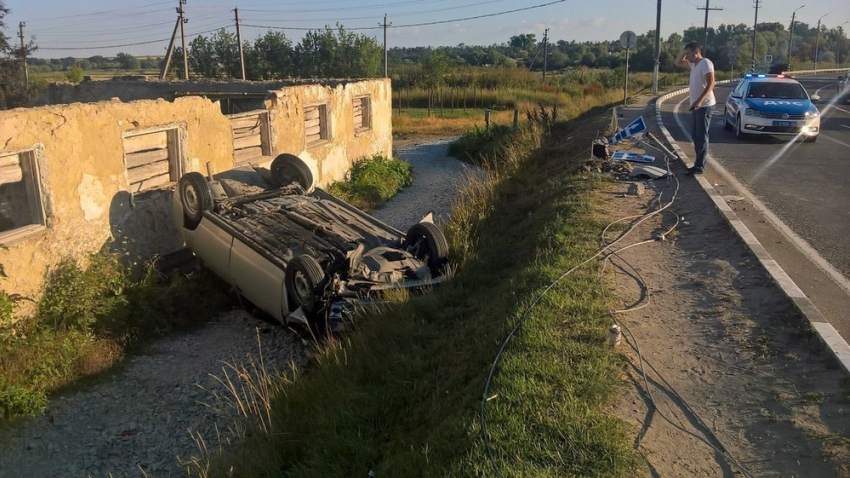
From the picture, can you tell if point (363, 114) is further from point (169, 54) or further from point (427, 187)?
point (169, 54)

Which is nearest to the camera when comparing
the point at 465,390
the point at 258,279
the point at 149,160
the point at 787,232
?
the point at 465,390

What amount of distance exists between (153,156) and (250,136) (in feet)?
8.81

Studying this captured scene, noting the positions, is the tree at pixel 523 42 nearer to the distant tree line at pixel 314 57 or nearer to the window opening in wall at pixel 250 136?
the distant tree line at pixel 314 57

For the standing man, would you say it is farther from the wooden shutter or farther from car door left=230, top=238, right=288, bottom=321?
the wooden shutter

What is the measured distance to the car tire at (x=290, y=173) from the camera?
36.4 feet

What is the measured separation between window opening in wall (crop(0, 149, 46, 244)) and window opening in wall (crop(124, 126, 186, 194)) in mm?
1613

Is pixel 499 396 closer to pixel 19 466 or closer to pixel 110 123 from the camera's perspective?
→ pixel 19 466

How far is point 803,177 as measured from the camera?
11.1m

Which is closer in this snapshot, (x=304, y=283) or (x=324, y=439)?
(x=324, y=439)

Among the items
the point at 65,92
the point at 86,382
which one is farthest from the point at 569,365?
the point at 65,92

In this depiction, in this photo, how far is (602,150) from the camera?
11820 millimetres

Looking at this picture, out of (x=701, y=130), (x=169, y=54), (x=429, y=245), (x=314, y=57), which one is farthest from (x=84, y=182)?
(x=314, y=57)

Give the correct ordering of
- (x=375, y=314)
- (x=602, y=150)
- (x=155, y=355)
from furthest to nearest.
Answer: (x=602, y=150)
(x=155, y=355)
(x=375, y=314)

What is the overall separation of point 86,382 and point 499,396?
5344 millimetres
